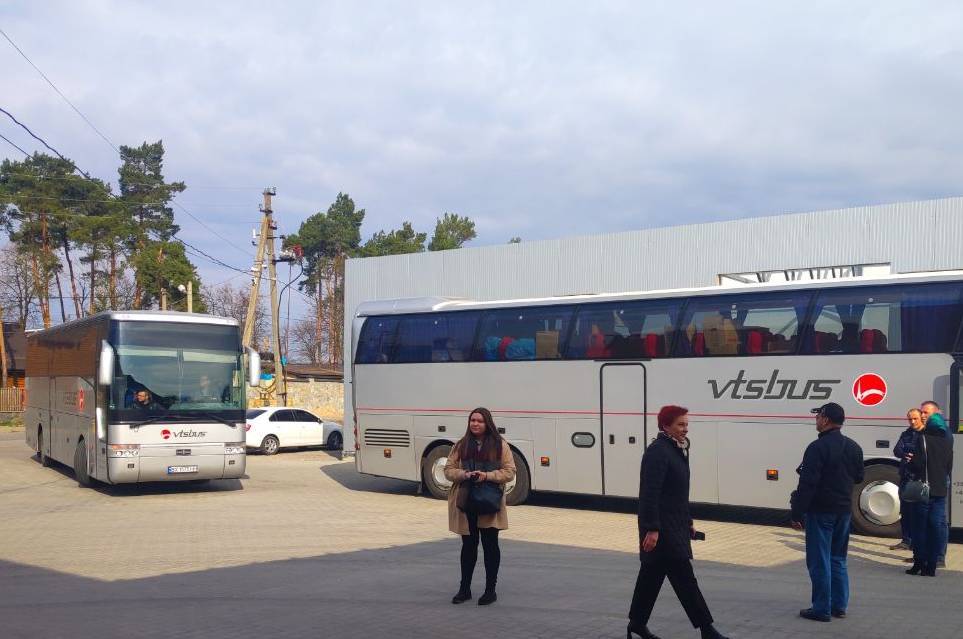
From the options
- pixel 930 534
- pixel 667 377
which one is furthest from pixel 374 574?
pixel 667 377

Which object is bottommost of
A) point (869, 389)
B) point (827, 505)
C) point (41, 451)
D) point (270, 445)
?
point (270, 445)

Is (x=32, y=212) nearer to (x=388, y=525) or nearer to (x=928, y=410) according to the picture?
(x=388, y=525)

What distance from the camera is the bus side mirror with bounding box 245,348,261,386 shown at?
59.6 ft

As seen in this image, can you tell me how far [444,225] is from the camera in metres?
A: 71.6

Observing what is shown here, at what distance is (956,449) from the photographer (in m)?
12.3

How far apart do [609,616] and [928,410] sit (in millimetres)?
4412

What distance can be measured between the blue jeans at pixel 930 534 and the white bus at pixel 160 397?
1187 centimetres

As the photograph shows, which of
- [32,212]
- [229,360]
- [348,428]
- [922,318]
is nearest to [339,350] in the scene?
[32,212]

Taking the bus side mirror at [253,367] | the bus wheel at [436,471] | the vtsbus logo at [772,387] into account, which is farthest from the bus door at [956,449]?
the bus side mirror at [253,367]

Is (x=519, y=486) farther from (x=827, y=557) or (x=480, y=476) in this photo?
(x=827, y=557)

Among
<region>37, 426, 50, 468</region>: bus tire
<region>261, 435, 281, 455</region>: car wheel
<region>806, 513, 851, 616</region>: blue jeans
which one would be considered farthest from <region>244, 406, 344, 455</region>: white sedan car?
<region>806, 513, 851, 616</region>: blue jeans

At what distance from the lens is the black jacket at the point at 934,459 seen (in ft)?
33.0

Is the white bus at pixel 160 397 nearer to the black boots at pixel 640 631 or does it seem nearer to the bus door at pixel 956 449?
the bus door at pixel 956 449

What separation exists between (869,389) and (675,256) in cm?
988
